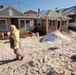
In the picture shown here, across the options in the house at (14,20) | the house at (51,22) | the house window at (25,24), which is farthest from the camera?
the house at (51,22)

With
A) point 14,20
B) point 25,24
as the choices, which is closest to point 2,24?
point 14,20

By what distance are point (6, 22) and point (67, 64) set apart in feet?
43.3

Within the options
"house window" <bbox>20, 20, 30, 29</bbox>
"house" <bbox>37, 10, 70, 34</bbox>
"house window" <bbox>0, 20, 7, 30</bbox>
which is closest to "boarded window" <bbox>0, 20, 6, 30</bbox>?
"house window" <bbox>0, 20, 7, 30</bbox>

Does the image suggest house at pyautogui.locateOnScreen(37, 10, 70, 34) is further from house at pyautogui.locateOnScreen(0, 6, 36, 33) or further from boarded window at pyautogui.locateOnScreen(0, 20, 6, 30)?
boarded window at pyautogui.locateOnScreen(0, 20, 6, 30)

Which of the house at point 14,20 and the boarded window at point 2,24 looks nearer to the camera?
the boarded window at point 2,24

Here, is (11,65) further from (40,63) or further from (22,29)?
(22,29)

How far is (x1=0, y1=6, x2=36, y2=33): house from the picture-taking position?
611 inches

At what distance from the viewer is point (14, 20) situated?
16.3m

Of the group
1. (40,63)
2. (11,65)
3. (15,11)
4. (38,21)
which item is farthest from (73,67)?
(38,21)

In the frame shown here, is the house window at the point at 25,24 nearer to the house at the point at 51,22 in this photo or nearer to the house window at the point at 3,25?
the house window at the point at 3,25

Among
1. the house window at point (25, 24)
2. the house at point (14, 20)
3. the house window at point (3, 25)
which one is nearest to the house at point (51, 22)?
the house at point (14, 20)

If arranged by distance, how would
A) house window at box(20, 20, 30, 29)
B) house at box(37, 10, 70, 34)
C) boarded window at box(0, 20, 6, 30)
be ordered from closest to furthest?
boarded window at box(0, 20, 6, 30)
house window at box(20, 20, 30, 29)
house at box(37, 10, 70, 34)

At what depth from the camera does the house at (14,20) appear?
15527 millimetres

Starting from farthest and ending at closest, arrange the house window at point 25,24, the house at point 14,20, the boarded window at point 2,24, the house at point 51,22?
1. the house at point 51,22
2. the house window at point 25,24
3. the house at point 14,20
4. the boarded window at point 2,24
